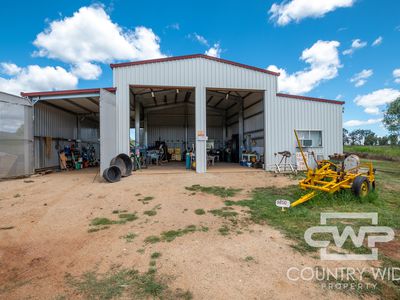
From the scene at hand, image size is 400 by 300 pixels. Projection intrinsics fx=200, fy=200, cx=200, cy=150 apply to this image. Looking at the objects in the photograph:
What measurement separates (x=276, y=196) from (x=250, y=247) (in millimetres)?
3148

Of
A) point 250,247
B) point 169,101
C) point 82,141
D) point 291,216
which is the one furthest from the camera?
point 169,101

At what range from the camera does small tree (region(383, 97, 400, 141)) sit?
21438 mm

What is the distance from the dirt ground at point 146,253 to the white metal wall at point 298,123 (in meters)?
7.30

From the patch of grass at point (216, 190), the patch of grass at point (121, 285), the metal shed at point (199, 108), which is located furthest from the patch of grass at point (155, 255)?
the metal shed at point (199, 108)

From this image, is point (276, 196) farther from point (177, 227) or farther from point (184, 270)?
point (184, 270)

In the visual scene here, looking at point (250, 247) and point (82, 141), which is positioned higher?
point (82, 141)

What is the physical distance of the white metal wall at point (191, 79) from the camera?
960 centimetres

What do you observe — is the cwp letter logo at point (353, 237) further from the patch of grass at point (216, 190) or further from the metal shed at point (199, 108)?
the metal shed at point (199, 108)

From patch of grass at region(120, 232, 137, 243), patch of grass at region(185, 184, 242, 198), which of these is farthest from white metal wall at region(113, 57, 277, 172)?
patch of grass at region(120, 232, 137, 243)

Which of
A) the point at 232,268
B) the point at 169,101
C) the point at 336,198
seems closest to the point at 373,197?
the point at 336,198

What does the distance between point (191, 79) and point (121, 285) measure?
955 centimetres

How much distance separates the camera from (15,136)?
863 cm

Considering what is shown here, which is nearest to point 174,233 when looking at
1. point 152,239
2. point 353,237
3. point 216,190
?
point 152,239

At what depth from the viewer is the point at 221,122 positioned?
20.6 m
